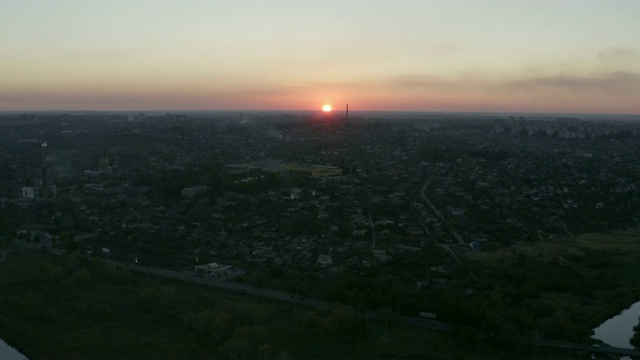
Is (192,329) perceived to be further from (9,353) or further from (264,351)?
(9,353)

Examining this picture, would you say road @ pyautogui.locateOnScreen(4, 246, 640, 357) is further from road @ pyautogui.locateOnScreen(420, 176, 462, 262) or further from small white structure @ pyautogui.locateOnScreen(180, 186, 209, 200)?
small white structure @ pyautogui.locateOnScreen(180, 186, 209, 200)

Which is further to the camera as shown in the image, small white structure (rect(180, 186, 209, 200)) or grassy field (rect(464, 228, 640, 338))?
small white structure (rect(180, 186, 209, 200))

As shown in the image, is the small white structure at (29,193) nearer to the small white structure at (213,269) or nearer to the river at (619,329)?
the small white structure at (213,269)

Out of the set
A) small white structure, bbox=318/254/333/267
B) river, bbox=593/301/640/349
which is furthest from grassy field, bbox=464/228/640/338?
small white structure, bbox=318/254/333/267

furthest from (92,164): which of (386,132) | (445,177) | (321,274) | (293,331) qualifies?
(386,132)

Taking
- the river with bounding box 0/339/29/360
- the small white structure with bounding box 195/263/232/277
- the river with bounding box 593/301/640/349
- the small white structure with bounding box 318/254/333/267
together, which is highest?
the small white structure with bounding box 318/254/333/267

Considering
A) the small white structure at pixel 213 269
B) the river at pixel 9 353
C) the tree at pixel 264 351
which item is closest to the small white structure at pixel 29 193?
the small white structure at pixel 213 269
